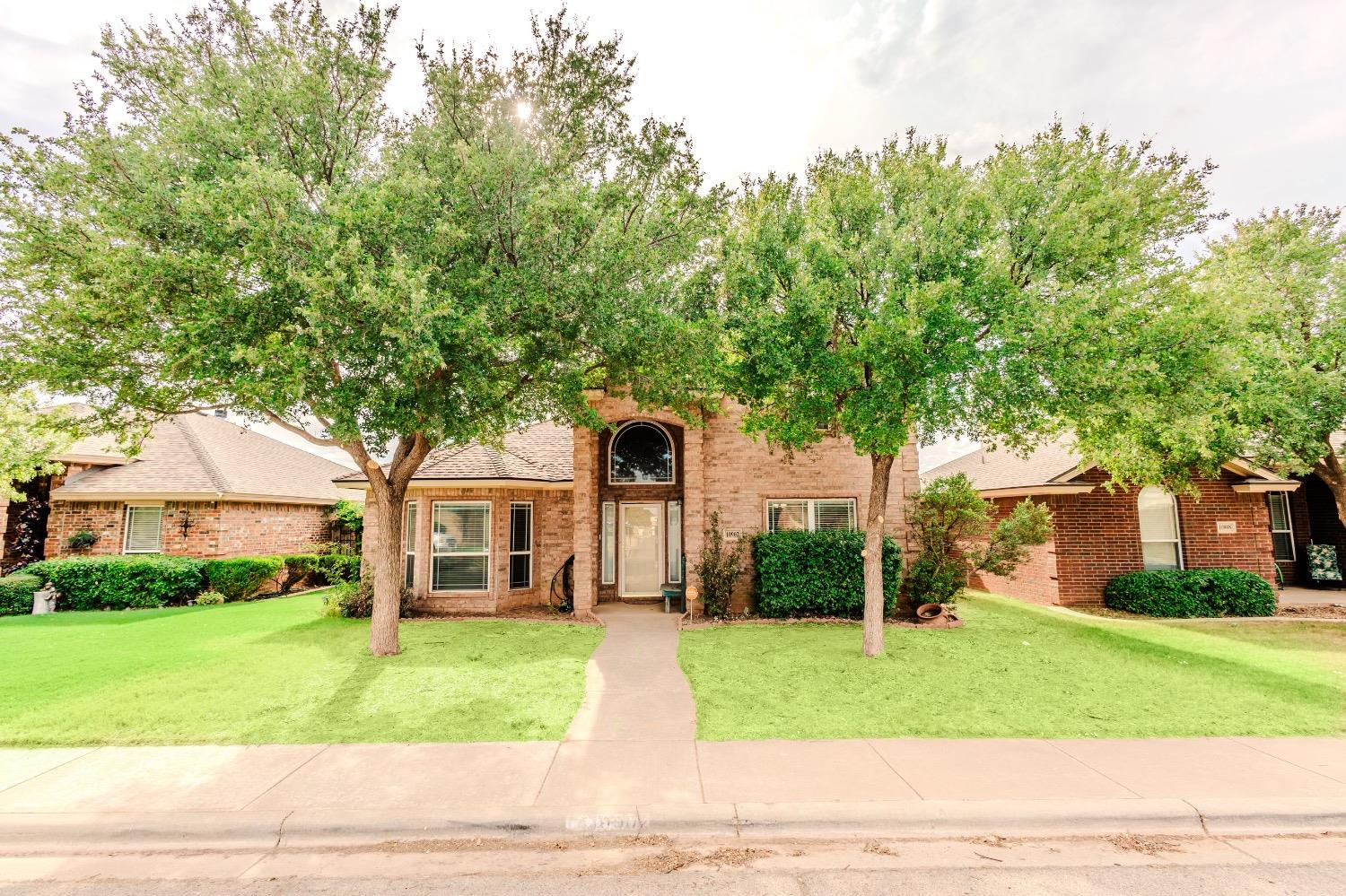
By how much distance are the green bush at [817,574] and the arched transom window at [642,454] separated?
3.66m

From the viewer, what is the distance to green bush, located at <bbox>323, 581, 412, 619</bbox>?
12.9 meters


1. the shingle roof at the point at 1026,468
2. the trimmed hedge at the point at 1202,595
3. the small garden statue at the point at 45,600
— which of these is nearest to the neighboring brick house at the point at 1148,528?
the shingle roof at the point at 1026,468

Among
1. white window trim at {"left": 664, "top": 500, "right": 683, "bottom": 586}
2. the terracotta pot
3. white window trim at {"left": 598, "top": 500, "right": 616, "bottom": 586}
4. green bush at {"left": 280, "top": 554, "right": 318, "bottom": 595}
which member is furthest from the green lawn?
green bush at {"left": 280, "top": 554, "right": 318, "bottom": 595}

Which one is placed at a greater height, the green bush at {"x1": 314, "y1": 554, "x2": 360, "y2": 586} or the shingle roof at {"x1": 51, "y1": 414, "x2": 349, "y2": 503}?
the shingle roof at {"x1": 51, "y1": 414, "x2": 349, "y2": 503}

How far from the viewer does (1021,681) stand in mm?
8016

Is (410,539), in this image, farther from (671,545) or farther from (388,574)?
(671,545)

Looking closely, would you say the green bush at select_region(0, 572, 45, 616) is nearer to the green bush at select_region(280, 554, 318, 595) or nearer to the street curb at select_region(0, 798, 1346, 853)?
A: the green bush at select_region(280, 554, 318, 595)

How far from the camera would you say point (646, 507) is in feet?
48.6

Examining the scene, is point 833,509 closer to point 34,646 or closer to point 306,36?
point 306,36

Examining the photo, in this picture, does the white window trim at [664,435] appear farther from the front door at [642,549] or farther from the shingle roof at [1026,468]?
the shingle roof at [1026,468]

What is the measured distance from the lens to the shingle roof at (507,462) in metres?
13.5

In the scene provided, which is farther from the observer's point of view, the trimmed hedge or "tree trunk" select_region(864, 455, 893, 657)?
the trimmed hedge

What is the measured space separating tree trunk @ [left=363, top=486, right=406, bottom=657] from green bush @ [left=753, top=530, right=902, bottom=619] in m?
6.94

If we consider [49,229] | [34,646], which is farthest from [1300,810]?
[34,646]
